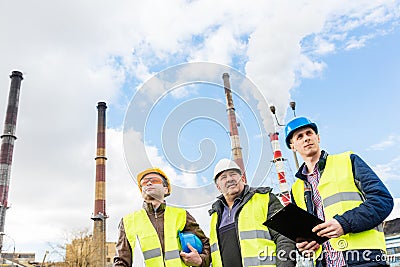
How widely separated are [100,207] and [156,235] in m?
32.9

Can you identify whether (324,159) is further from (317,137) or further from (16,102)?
(16,102)

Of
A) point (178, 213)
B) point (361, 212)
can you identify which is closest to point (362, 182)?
point (361, 212)

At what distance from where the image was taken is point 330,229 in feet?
8.27

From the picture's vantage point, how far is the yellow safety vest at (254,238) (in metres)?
3.28

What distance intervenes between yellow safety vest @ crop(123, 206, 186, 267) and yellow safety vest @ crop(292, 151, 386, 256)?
154cm

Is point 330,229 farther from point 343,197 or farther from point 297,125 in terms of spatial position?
point 297,125

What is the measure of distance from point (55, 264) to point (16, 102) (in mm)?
15572

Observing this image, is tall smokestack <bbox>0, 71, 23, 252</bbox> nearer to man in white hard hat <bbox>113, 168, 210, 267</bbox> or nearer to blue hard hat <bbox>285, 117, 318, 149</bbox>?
man in white hard hat <bbox>113, 168, 210, 267</bbox>

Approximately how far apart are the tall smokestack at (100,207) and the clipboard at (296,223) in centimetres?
3350

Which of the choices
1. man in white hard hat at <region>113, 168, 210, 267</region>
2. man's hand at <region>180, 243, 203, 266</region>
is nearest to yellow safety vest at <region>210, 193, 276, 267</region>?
man's hand at <region>180, 243, 203, 266</region>

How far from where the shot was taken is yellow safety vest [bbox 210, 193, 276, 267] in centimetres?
328

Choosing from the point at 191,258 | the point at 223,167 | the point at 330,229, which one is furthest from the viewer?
the point at 223,167

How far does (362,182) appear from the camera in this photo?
8.76ft

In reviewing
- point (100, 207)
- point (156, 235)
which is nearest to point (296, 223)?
point (156, 235)
